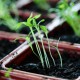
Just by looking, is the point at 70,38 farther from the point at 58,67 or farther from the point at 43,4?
the point at 43,4

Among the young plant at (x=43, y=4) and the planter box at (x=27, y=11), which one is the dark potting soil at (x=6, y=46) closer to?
the planter box at (x=27, y=11)

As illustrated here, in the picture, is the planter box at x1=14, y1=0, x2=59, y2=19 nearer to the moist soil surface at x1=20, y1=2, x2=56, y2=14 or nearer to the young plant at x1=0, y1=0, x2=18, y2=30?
the moist soil surface at x1=20, y1=2, x2=56, y2=14

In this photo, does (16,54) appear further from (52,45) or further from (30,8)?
(30,8)

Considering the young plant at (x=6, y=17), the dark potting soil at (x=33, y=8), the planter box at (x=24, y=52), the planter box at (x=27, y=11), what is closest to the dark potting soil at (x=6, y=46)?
the planter box at (x=24, y=52)

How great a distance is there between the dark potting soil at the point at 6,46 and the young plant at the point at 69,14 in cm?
32

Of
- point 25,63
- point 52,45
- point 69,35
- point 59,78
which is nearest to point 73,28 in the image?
point 69,35

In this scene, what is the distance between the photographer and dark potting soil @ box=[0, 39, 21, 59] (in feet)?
5.81

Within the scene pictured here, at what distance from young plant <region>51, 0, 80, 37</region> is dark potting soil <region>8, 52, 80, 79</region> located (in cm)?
27

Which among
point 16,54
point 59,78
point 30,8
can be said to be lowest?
point 59,78

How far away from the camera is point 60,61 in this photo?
1.58m

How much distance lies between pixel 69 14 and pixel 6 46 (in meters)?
0.43

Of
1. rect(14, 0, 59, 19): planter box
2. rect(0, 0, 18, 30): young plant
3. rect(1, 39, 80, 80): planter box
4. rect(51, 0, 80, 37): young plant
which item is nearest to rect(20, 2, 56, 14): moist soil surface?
rect(14, 0, 59, 19): planter box

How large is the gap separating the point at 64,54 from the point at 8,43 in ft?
1.33

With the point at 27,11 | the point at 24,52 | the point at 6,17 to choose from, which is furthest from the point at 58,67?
the point at 27,11
